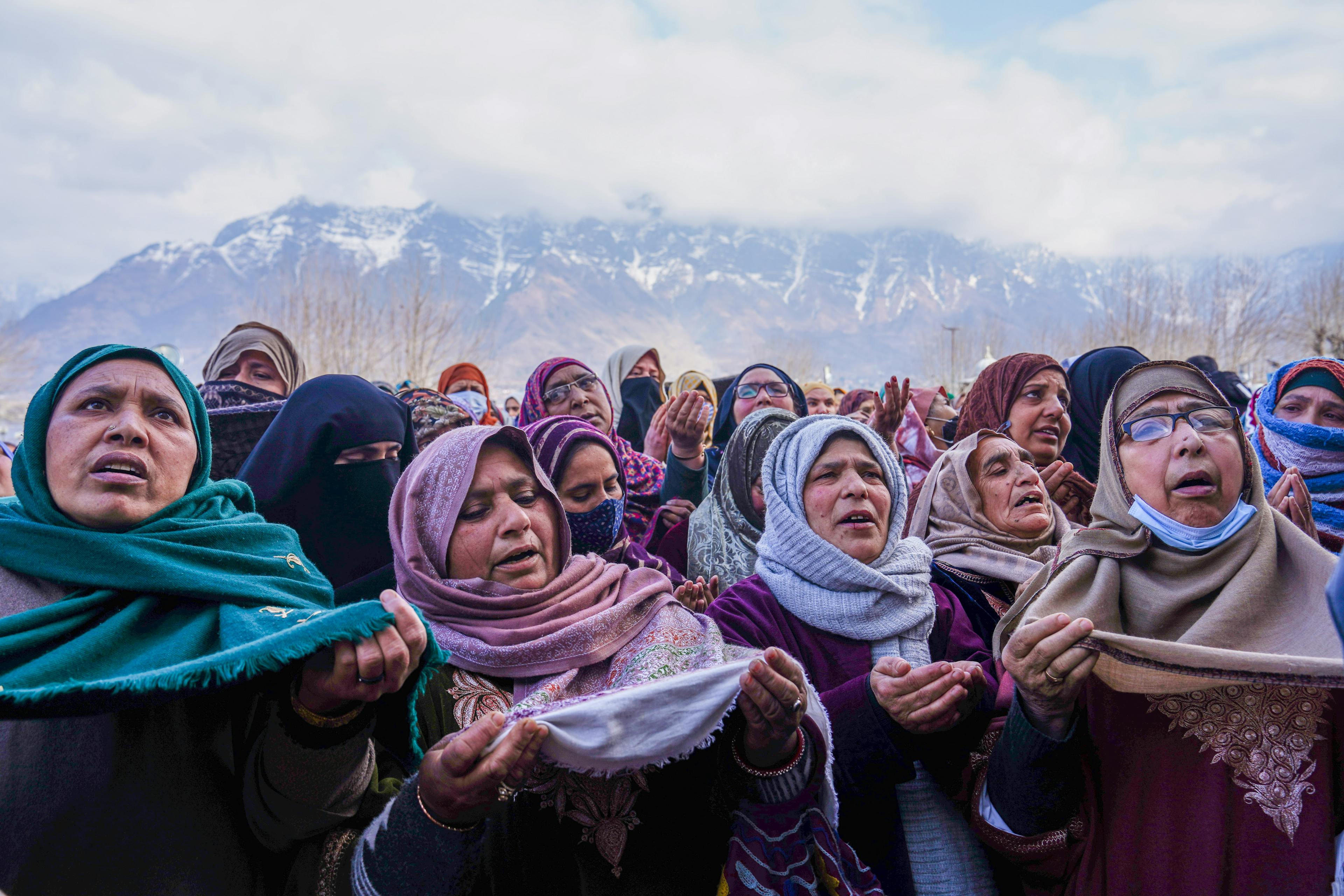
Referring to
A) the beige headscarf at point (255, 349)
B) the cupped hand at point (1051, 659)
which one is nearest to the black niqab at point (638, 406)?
the beige headscarf at point (255, 349)

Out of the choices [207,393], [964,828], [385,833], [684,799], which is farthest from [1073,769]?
[207,393]

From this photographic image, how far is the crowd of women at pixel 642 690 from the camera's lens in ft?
4.83

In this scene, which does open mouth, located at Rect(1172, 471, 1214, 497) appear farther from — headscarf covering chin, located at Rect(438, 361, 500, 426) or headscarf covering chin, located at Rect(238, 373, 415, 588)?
headscarf covering chin, located at Rect(438, 361, 500, 426)

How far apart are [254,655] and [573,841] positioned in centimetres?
81

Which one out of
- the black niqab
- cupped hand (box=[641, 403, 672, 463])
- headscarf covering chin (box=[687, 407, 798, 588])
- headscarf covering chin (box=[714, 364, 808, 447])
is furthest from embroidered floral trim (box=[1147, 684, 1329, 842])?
the black niqab

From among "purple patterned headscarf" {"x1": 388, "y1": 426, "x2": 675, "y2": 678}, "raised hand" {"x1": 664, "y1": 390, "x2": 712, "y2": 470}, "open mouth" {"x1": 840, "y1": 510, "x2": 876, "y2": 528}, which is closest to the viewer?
"purple patterned headscarf" {"x1": 388, "y1": 426, "x2": 675, "y2": 678}

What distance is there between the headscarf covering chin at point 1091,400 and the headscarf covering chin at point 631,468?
223 cm

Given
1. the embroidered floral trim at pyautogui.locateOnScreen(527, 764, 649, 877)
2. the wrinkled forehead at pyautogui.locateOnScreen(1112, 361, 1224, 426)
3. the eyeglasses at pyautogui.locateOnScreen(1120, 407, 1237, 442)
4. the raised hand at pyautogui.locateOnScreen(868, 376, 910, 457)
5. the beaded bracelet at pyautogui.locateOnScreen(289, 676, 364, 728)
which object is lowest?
the embroidered floral trim at pyautogui.locateOnScreen(527, 764, 649, 877)

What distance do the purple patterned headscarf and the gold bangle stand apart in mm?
464

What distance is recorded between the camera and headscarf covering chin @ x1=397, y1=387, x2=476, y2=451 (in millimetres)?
4355

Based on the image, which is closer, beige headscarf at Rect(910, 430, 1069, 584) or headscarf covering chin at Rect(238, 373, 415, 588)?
beige headscarf at Rect(910, 430, 1069, 584)

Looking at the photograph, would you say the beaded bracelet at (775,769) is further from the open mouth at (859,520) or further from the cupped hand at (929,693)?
the open mouth at (859,520)

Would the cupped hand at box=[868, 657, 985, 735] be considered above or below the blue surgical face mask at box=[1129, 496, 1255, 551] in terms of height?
below

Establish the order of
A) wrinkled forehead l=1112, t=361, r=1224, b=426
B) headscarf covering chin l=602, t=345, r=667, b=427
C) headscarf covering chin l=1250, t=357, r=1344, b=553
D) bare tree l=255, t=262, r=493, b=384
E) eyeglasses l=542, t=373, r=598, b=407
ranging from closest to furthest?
wrinkled forehead l=1112, t=361, r=1224, b=426
headscarf covering chin l=1250, t=357, r=1344, b=553
eyeglasses l=542, t=373, r=598, b=407
headscarf covering chin l=602, t=345, r=667, b=427
bare tree l=255, t=262, r=493, b=384
